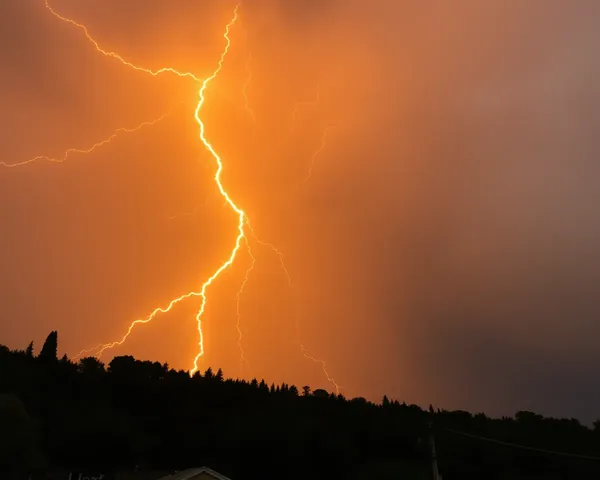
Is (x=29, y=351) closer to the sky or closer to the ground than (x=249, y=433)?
closer to the sky

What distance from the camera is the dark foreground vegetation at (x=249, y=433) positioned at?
47094 millimetres

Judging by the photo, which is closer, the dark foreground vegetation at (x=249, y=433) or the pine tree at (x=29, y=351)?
the dark foreground vegetation at (x=249, y=433)

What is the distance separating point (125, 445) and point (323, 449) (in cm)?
2053

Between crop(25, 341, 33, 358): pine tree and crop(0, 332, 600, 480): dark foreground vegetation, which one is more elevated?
crop(25, 341, 33, 358): pine tree

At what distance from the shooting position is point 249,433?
5488 centimetres

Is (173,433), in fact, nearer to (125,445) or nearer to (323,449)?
(125,445)

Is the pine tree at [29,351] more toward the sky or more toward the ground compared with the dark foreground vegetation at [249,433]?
more toward the sky

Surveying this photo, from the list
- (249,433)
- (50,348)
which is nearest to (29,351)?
(50,348)

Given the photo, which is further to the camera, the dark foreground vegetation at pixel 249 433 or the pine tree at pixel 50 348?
the pine tree at pixel 50 348

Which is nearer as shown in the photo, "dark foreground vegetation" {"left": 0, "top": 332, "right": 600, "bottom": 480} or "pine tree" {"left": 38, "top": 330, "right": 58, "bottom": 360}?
"dark foreground vegetation" {"left": 0, "top": 332, "right": 600, "bottom": 480}

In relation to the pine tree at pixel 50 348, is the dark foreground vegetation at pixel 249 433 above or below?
below

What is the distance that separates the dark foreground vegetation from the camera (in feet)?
155

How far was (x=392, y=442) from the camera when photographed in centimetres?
5634

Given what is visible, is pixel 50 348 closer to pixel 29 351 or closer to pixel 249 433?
pixel 29 351
